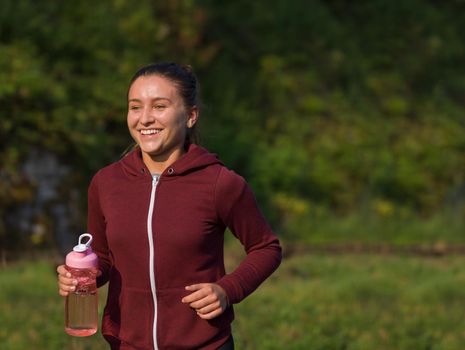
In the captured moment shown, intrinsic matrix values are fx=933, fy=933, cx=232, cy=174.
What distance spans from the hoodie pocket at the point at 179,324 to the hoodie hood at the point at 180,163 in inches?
17.7

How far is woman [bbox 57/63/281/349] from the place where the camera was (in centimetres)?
348

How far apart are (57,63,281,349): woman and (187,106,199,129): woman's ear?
0.05 meters

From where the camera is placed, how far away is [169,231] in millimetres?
3471

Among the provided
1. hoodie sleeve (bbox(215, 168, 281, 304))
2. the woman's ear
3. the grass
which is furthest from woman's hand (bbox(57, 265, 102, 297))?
the grass

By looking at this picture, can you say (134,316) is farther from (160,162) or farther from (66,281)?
(160,162)

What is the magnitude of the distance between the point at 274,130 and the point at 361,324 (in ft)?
22.8

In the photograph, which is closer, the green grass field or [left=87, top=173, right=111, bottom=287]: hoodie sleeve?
[left=87, top=173, right=111, bottom=287]: hoodie sleeve

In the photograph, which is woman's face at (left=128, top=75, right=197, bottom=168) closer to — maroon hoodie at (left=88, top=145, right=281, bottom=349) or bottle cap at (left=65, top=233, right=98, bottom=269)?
maroon hoodie at (left=88, top=145, right=281, bottom=349)

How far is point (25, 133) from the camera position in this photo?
32.3 ft

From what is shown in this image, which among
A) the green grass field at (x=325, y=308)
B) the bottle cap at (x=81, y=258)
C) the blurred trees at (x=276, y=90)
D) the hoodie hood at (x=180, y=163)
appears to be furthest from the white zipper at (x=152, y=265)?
the blurred trees at (x=276, y=90)

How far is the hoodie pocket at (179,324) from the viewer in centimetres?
349

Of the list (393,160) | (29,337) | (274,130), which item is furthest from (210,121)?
(29,337)

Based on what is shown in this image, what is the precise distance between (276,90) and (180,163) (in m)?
11.0

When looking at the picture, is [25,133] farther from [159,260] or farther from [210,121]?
[159,260]
